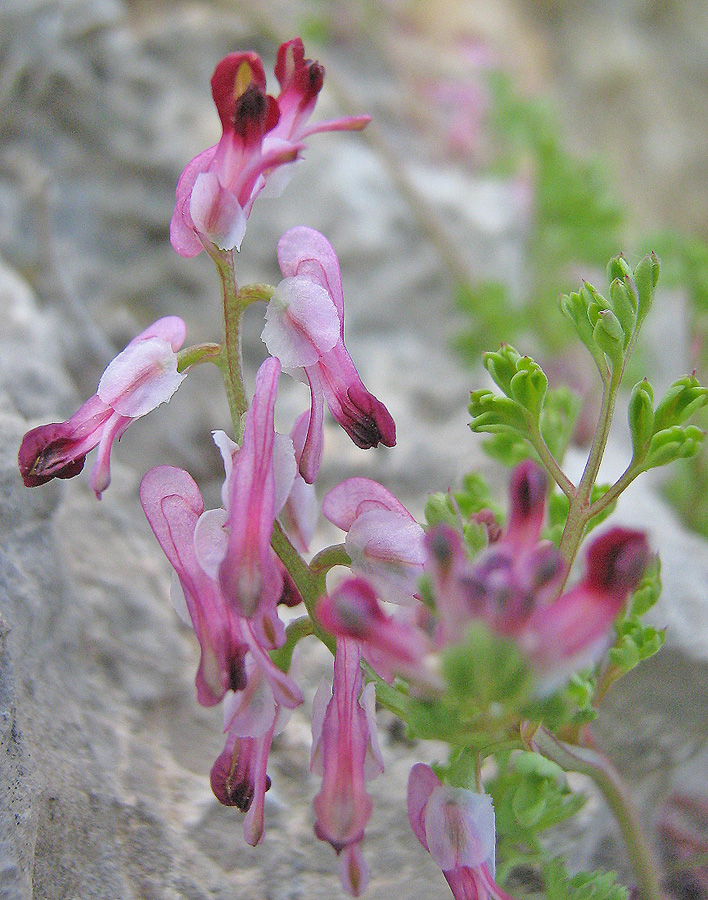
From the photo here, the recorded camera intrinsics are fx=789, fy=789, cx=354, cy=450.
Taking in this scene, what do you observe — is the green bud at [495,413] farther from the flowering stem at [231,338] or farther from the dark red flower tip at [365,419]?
the flowering stem at [231,338]

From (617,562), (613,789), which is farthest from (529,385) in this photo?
(613,789)

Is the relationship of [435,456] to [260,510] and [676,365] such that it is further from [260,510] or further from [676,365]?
[260,510]

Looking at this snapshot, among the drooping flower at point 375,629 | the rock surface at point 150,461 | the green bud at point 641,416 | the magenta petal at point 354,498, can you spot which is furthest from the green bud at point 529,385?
the rock surface at point 150,461

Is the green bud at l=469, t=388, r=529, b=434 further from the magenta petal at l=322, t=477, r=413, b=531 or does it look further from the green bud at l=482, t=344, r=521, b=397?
the magenta petal at l=322, t=477, r=413, b=531

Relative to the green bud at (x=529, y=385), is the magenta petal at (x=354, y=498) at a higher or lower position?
lower

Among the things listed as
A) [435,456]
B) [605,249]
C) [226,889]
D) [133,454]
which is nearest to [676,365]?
[605,249]

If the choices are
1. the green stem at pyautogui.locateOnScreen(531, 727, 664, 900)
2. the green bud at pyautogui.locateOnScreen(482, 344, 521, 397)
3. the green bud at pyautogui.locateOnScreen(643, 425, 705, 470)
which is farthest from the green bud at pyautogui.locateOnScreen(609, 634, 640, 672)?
the green bud at pyautogui.locateOnScreen(482, 344, 521, 397)

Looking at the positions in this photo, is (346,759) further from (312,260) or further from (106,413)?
(312,260)
